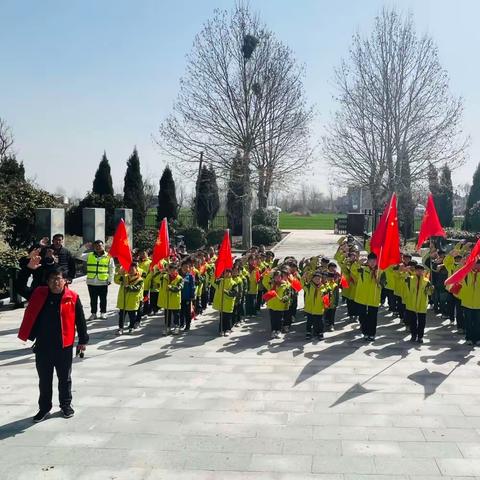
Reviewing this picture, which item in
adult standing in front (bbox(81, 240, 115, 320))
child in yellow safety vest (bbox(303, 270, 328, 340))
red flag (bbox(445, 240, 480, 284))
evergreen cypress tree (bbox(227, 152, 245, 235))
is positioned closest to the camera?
red flag (bbox(445, 240, 480, 284))

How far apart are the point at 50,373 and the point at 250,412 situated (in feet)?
7.67

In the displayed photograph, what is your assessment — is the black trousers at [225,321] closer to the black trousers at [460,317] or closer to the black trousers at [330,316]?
the black trousers at [330,316]

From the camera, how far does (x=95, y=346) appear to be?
9273mm

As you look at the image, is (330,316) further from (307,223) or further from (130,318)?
(307,223)

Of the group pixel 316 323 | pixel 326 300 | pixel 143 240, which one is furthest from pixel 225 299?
pixel 143 240

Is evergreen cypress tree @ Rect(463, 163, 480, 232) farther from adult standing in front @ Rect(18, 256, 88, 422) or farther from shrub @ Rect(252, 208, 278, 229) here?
adult standing in front @ Rect(18, 256, 88, 422)

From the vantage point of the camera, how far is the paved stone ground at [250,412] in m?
4.97

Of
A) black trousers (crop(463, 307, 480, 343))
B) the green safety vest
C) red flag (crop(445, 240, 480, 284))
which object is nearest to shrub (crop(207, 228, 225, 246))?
the green safety vest

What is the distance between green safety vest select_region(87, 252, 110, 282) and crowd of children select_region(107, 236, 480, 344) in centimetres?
67

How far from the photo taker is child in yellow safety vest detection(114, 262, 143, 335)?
10133mm

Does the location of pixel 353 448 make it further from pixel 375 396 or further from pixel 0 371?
pixel 0 371

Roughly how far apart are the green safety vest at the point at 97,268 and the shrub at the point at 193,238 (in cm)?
1764

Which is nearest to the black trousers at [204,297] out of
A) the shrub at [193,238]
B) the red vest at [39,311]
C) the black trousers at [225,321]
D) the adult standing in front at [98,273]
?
the black trousers at [225,321]

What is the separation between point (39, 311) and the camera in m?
6.11
